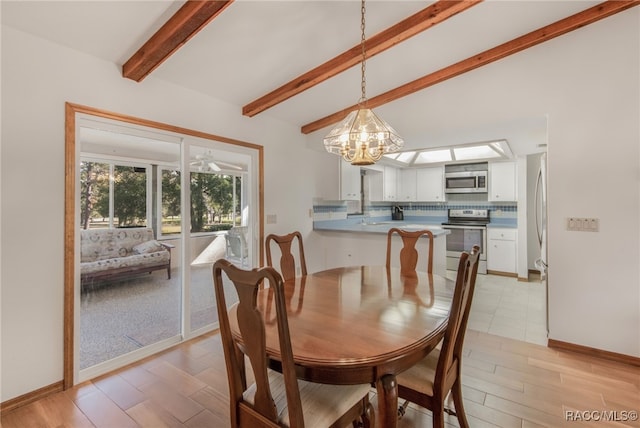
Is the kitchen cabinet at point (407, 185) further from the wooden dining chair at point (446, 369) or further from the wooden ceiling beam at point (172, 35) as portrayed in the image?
the wooden ceiling beam at point (172, 35)

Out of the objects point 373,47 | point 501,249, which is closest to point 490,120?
point 373,47

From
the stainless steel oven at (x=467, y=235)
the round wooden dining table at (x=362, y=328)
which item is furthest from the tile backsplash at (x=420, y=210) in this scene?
the round wooden dining table at (x=362, y=328)

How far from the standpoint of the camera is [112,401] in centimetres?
195

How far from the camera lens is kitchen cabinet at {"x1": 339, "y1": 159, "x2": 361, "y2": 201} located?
445 centimetres

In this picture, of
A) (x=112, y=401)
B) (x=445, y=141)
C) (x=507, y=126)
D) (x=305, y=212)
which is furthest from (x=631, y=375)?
(x=112, y=401)

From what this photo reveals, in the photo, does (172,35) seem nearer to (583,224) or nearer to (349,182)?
(349,182)

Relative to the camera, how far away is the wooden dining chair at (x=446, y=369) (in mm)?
1286

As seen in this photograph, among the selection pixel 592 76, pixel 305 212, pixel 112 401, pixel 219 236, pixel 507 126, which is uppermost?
pixel 592 76

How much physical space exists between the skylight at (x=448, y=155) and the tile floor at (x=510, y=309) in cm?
200

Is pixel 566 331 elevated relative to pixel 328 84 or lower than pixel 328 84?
lower

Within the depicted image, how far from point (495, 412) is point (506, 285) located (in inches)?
127

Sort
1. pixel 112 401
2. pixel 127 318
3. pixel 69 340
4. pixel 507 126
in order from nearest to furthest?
pixel 112 401, pixel 69 340, pixel 127 318, pixel 507 126

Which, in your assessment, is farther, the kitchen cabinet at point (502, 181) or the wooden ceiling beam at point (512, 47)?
the kitchen cabinet at point (502, 181)

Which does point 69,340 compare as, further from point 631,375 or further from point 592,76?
A: point 592,76
